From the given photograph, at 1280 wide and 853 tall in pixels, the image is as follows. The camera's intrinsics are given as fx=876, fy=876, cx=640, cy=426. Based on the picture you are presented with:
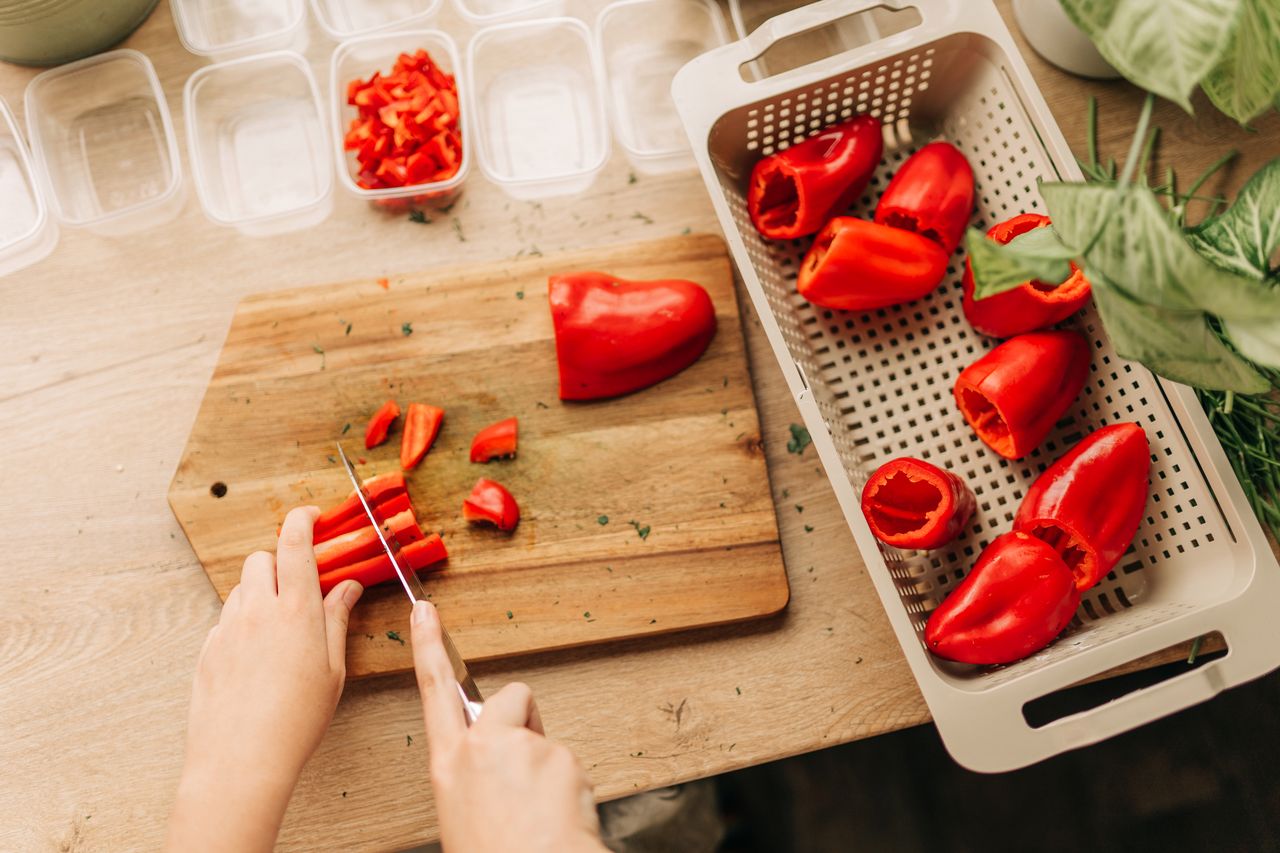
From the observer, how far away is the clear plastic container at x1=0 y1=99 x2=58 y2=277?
4.22 ft

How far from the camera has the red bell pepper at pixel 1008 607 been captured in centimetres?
99

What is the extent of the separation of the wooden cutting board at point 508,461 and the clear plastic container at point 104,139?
307 mm

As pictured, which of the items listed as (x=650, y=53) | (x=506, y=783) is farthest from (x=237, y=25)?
(x=506, y=783)

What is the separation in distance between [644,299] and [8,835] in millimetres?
1101

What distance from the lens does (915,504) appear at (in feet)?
3.56

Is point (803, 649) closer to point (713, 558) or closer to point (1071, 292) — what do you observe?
point (713, 558)

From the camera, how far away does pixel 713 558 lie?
114 centimetres

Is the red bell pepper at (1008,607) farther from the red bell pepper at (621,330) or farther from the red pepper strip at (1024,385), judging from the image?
the red bell pepper at (621,330)

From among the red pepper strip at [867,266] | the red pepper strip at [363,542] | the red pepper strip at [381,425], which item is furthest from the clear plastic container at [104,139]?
the red pepper strip at [867,266]

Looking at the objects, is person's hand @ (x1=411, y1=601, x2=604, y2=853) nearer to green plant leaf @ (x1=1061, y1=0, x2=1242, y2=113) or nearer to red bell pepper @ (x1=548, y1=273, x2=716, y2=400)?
red bell pepper @ (x1=548, y1=273, x2=716, y2=400)

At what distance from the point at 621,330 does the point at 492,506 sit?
28 centimetres

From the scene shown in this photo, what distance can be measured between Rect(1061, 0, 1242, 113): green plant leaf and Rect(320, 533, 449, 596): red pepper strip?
0.89 m

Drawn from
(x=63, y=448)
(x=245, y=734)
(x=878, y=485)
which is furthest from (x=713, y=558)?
(x=63, y=448)

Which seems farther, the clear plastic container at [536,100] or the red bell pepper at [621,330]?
the clear plastic container at [536,100]
